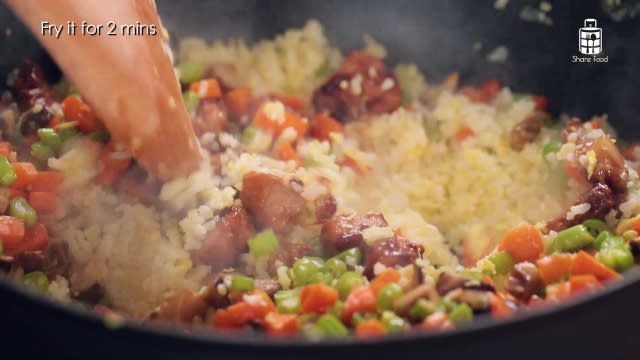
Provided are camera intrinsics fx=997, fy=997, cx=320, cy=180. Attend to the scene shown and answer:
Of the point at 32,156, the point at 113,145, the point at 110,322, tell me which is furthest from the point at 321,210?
the point at 110,322

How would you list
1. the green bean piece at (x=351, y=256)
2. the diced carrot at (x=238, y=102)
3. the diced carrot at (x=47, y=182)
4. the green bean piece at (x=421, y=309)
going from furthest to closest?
the diced carrot at (x=238, y=102)
the diced carrot at (x=47, y=182)
the green bean piece at (x=351, y=256)
the green bean piece at (x=421, y=309)

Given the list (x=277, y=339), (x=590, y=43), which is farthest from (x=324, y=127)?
(x=277, y=339)

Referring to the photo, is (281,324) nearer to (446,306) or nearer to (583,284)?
(446,306)

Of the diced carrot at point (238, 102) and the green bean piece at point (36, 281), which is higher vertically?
the diced carrot at point (238, 102)

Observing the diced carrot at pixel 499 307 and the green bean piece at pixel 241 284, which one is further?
the green bean piece at pixel 241 284

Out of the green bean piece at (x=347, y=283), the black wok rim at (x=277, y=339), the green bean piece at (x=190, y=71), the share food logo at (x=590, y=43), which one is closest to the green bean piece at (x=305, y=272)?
the green bean piece at (x=347, y=283)

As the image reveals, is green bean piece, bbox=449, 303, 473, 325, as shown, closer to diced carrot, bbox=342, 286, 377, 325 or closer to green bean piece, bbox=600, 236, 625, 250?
diced carrot, bbox=342, 286, 377, 325

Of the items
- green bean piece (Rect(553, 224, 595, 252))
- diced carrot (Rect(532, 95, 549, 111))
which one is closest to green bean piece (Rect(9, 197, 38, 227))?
green bean piece (Rect(553, 224, 595, 252))

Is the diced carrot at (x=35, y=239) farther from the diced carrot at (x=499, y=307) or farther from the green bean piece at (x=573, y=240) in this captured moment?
the green bean piece at (x=573, y=240)
